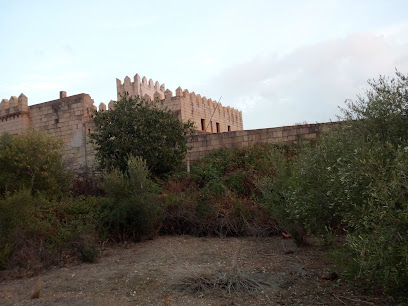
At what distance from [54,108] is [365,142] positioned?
17.4 meters

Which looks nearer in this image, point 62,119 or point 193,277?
point 193,277

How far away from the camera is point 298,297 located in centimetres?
534

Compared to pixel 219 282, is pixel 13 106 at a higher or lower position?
higher

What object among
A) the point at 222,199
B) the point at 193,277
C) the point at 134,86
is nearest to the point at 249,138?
the point at 222,199

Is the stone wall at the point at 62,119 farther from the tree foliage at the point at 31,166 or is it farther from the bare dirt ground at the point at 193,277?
the bare dirt ground at the point at 193,277

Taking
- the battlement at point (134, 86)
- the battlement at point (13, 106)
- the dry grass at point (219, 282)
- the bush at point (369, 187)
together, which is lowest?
the dry grass at point (219, 282)

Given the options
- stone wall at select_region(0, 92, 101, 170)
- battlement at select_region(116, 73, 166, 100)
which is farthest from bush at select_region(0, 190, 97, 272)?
battlement at select_region(116, 73, 166, 100)

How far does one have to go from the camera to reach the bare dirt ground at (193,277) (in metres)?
5.43

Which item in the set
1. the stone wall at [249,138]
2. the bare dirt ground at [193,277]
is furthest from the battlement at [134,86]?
the bare dirt ground at [193,277]

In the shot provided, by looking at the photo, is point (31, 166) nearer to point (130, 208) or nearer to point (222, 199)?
point (130, 208)

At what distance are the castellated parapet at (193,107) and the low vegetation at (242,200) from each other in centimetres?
380

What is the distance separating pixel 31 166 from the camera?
11492 mm

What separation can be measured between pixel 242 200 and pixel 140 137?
4.60 m

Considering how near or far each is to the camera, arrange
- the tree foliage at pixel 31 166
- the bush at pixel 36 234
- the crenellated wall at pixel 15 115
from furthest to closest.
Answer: the crenellated wall at pixel 15 115, the tree foliage at pixel 31 166, the bush at pixel 36 234
